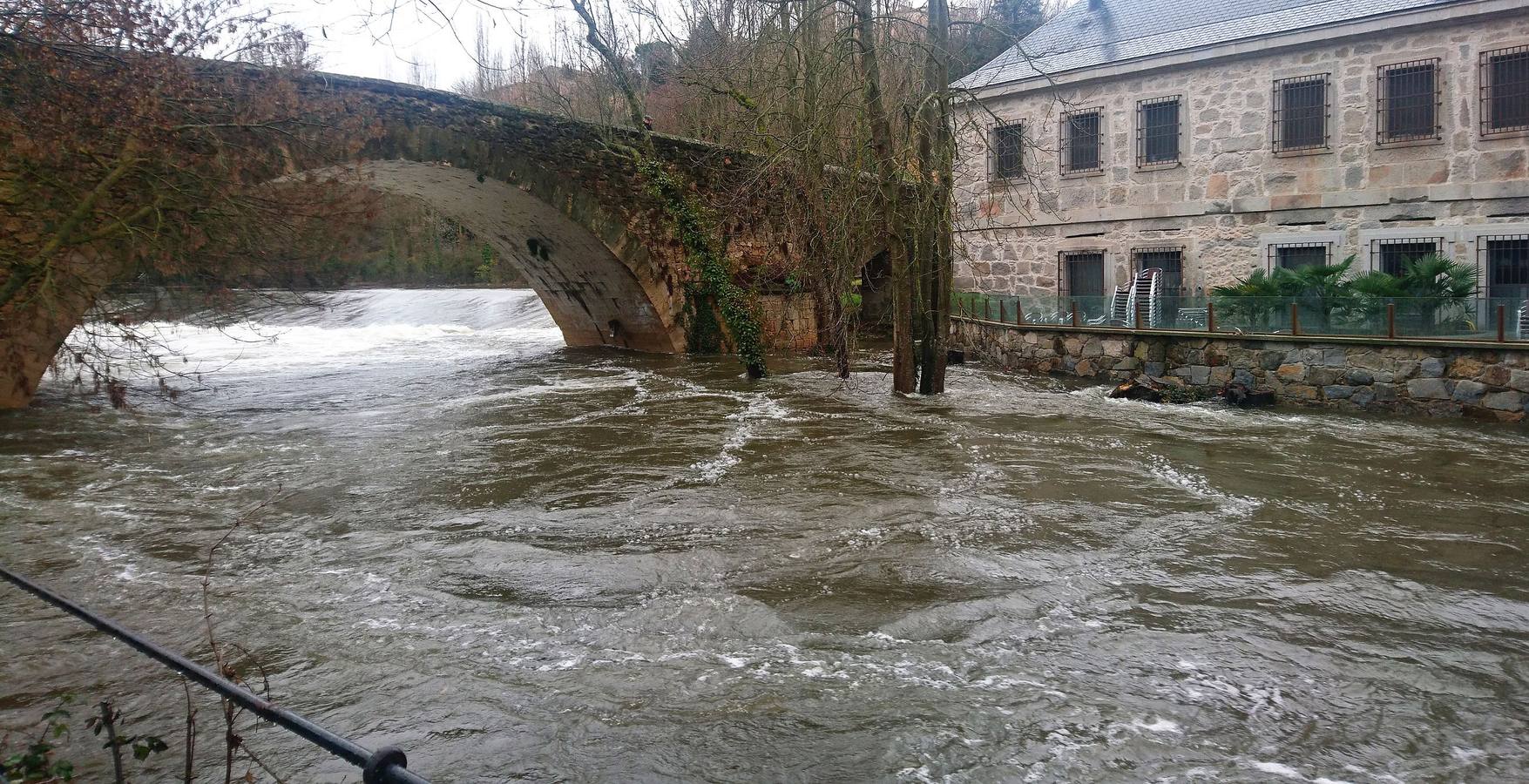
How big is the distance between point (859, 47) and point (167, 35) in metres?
6.72

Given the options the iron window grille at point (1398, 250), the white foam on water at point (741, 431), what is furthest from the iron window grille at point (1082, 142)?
the white foam on water at point (741, 431)

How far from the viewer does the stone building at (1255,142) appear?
13.5 m

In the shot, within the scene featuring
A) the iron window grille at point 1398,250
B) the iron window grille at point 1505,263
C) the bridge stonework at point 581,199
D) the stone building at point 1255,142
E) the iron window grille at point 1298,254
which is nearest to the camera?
the iron window grille at point 1505,263

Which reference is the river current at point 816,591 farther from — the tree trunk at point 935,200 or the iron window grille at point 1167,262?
the iron window grille at point 1167,262

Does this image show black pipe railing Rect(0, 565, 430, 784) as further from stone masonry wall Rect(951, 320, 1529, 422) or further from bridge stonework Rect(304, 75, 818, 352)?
stone masonry wall Rect(951, 320, 1529, 422)

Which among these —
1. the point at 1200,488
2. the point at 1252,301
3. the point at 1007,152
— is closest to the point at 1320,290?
the point at 1252,301

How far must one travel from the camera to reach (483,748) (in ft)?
13.2

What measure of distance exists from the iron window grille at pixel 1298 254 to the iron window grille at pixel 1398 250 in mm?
553

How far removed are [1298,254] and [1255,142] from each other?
65.3 inches

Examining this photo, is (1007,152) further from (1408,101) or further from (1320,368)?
(1320,368)

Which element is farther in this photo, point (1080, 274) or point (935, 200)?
point (1080, 274)

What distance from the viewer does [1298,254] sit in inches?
596

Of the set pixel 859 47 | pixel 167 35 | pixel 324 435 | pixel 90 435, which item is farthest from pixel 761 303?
pixel 167 35

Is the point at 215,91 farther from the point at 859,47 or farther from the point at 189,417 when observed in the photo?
the point at 859,47
